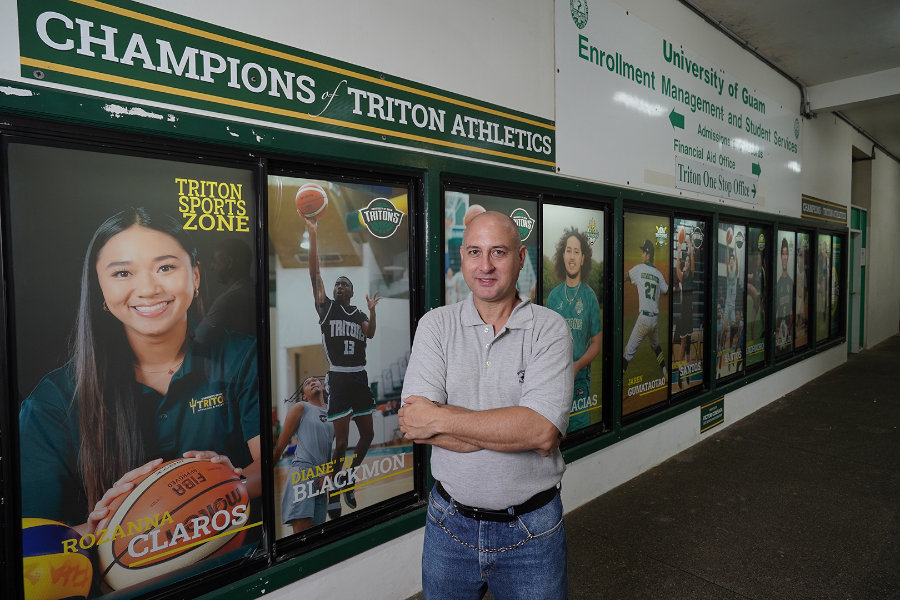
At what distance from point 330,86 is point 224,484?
5.38ft

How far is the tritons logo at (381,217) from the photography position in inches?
101

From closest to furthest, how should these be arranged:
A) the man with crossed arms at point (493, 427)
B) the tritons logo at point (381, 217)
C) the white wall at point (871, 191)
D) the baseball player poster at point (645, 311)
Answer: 1. the man with crossed arms at point (493, 427)
2. the tritons logo at point (381, 217)
3. the baseball player poster at point (645, 311)
4. the white wall at point (871, 191)

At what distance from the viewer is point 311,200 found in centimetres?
238

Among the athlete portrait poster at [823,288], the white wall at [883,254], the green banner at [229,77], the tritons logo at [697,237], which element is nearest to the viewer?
the green banner at [229,77]

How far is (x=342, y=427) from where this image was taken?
2.51 metres

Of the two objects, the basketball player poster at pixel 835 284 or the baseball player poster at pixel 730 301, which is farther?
the basketball player poster at pixel 835 284

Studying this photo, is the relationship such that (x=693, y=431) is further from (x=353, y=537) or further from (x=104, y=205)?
(x=104, y=205)

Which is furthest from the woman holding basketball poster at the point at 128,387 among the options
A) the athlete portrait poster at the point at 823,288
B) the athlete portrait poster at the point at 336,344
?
the athlete portrait poster at the point at 823,288

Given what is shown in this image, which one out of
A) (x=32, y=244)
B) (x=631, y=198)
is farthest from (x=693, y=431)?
(x=32, y=244)

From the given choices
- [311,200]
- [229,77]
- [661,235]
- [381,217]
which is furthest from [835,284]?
[229,77]

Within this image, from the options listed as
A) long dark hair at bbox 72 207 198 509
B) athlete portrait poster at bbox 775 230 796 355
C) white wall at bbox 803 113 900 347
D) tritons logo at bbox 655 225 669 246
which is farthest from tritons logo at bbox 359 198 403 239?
white wall at bbox 803 113 900 347

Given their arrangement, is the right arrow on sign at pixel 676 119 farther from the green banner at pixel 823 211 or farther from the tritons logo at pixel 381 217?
the green banner at pixel 823 211

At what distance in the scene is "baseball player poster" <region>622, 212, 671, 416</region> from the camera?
4.21 meters

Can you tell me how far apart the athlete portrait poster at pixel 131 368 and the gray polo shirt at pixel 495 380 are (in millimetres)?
869
